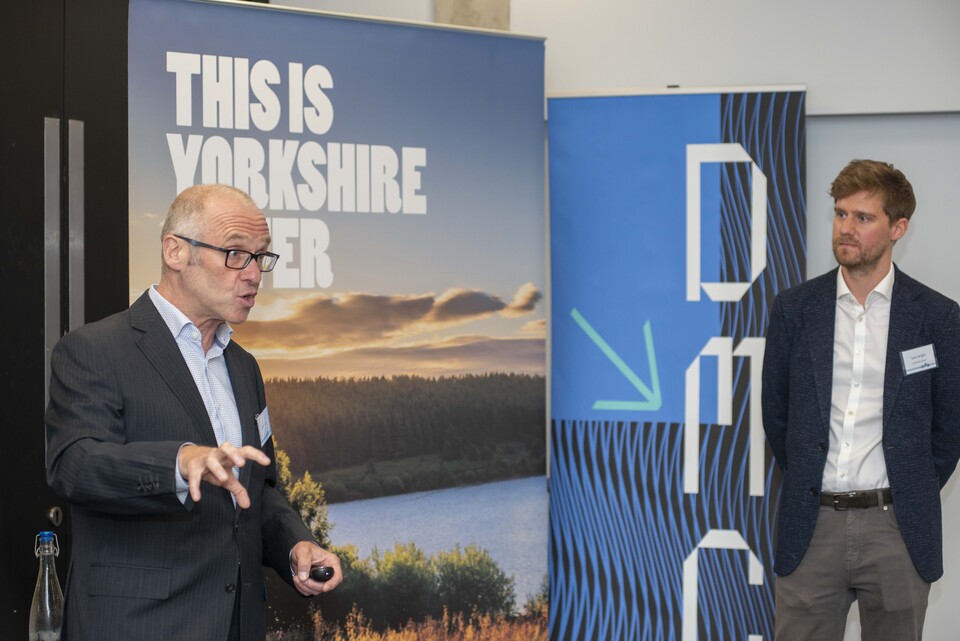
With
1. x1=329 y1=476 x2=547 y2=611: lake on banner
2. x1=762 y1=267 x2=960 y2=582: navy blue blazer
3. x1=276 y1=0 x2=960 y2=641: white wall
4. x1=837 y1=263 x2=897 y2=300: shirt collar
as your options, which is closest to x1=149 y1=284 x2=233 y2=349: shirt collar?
x1=329 y1=476 x2=547 y2=611: lake on banner

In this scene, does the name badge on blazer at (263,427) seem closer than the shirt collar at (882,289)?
Yes

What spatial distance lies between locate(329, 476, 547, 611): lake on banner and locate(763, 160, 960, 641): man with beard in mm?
911

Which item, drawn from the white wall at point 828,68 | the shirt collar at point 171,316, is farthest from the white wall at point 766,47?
the shirt collar at point 171,316

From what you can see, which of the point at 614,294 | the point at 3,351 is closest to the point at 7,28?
the point at 3,351

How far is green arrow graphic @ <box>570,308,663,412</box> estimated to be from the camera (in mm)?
3715

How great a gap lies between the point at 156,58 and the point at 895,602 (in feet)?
9.52

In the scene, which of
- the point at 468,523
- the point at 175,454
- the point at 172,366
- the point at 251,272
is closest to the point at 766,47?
the point at 468,523

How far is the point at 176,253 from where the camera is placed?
2014mm

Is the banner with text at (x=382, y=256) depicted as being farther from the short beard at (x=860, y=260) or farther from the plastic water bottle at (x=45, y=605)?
the short beard at (x=860, y=260)

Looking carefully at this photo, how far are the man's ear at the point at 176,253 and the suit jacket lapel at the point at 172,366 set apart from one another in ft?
0.40

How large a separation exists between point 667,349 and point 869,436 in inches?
37.9

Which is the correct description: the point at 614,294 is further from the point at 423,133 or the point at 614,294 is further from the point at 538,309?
the point at 423,133

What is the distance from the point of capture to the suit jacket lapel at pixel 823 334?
2930 millimetres

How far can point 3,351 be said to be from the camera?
287 cm
